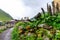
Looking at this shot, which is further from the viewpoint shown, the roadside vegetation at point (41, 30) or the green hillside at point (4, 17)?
the green hillside at point (4, 17)

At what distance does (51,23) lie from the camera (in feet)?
86.2

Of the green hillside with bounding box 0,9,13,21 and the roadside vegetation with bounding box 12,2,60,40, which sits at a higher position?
the green hillside with bounding box 0,9,13,21

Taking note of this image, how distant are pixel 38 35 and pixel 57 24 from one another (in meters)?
2.39

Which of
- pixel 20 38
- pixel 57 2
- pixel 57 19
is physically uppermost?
pixel 57 2

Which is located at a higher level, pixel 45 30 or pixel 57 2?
pixel 57 2

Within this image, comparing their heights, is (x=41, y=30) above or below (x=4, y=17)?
below

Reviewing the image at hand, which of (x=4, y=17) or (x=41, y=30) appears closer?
(x=41, y=30)

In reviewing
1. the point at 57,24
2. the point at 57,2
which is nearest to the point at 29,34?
the point at 57,24

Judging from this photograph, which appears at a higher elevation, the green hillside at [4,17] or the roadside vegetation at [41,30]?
the green hillside at [4,17]

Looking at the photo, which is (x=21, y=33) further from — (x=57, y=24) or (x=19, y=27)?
(x=57, y=24)

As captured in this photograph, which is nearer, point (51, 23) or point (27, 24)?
point (51, 23)

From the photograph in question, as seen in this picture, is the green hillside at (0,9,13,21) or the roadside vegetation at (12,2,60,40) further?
the green hillside at (0,9,13,21)

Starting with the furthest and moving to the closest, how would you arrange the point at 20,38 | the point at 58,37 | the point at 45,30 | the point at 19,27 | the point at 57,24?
the point at 19,27
the point at 20,38
the point at 57,24
the point at 45,30
the point at 58,37

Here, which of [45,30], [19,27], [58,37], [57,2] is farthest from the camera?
[57,2]
